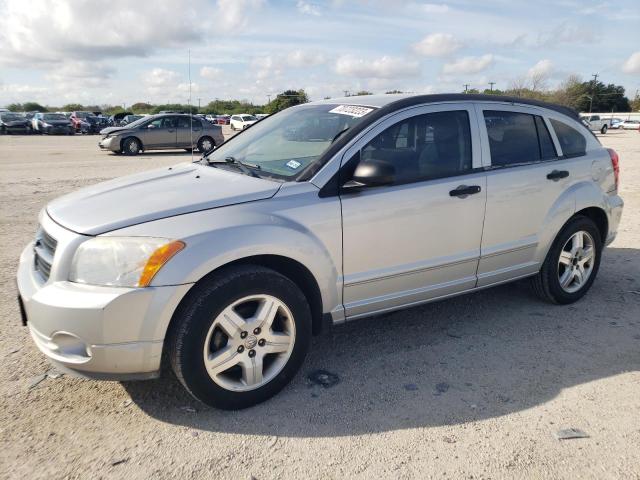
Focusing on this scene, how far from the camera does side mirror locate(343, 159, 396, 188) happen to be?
3.11m

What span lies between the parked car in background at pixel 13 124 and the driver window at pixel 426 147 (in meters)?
37.3

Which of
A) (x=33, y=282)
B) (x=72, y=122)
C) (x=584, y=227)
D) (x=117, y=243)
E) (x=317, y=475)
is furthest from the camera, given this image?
(x=72, y=122)

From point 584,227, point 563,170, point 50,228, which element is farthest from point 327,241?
point 584,227

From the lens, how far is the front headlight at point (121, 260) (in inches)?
104

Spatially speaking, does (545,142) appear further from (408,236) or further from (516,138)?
(408,236)

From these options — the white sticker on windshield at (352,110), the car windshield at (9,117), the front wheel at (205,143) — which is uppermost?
the white sticker on windshield at (352,110)

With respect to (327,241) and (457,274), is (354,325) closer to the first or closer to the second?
(457,274)

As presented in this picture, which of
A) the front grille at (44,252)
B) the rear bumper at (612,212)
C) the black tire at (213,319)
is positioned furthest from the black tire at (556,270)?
the front grille at (44,252)

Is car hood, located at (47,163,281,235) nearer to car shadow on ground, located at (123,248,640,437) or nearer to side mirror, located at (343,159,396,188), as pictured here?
side mirror, located at (343,159,396,188)

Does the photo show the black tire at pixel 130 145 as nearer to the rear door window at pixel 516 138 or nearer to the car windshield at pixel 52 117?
the rear door window at pixel 516 138

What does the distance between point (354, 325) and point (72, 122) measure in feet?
125

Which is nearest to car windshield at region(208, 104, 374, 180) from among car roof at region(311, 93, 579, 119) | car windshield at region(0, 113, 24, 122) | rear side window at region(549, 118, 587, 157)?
car roof at region(311, 93, 579, 119)

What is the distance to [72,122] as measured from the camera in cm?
3709

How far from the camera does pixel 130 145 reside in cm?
1914
